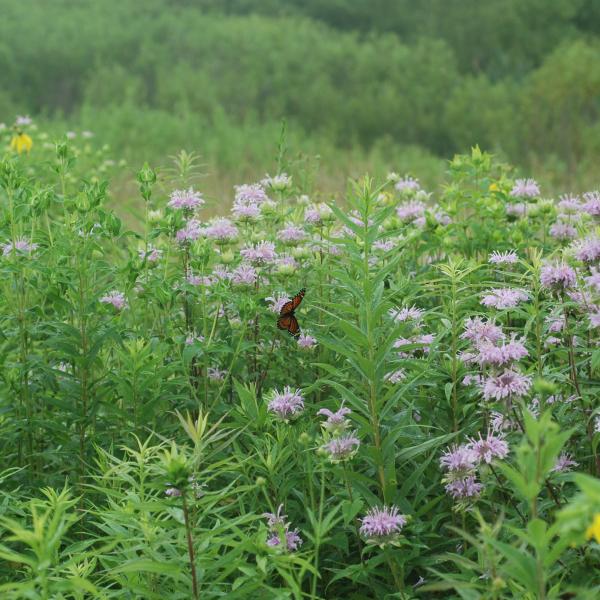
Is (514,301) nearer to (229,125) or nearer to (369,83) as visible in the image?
(229,125)

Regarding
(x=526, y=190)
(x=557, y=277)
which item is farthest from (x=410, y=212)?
(x=557, y=277)

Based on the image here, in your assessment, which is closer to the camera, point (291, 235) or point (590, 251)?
point (590, 251)

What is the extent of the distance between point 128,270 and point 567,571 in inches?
49.6

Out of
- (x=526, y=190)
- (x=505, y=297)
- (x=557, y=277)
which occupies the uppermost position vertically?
(x=557, y=277)

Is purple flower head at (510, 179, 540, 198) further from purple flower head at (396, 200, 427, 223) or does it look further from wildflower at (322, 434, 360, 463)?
wildflower at (322, 434, 360, 463)

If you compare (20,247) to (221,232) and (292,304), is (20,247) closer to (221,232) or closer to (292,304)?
(221,232)

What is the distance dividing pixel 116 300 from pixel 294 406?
78 centimetres

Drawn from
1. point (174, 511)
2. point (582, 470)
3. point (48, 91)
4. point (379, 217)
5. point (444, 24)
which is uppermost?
point (379, 217)

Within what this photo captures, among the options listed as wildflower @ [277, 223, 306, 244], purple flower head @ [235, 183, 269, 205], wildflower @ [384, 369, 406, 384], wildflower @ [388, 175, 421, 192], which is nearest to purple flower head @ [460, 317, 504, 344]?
wildflower @ [384, 369, 406, 384]

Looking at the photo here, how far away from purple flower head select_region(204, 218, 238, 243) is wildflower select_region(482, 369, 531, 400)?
105 cm

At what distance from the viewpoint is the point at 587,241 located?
5.24 ft

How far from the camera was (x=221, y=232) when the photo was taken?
7.88 feet

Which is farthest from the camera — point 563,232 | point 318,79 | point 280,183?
point 318,79

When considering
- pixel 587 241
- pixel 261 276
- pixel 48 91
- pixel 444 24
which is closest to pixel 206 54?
pixel 48 91
